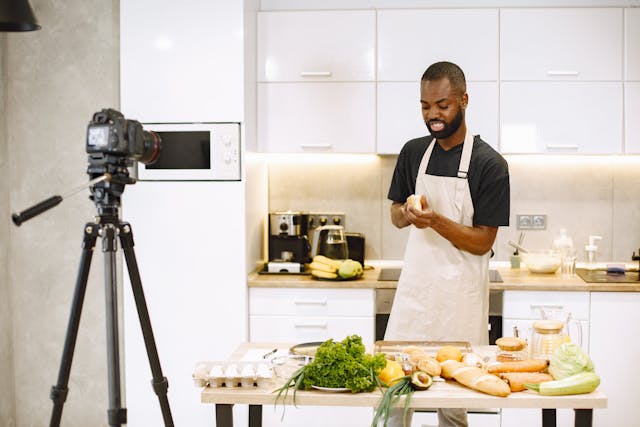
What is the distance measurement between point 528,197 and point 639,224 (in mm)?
600

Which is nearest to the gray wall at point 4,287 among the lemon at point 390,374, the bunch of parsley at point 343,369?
the bunch of parsley at point 343,369

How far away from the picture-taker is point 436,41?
385cm

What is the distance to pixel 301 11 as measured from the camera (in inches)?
153

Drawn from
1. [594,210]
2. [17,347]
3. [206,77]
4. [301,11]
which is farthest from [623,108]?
[17,347]

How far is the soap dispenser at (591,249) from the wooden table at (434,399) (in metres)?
2.20

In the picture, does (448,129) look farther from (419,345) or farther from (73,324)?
(73,324)

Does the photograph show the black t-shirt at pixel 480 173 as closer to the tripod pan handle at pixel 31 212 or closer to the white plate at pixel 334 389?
the white plate at pixel 334 389

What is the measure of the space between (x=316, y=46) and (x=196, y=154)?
2.73ft

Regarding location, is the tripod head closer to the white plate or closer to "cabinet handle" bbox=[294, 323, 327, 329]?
the white plate

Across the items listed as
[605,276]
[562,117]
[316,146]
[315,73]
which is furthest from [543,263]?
[315,73]

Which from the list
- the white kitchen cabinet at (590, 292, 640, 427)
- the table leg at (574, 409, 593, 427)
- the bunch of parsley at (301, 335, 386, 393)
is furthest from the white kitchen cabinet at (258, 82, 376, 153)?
the table leg at (574, 409, 593, 427)

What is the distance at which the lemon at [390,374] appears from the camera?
2.03 metres

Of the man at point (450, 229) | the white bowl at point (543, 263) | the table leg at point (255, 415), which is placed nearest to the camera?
the table leg at point (255, 415)

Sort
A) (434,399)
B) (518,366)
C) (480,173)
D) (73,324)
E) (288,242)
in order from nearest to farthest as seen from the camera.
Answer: (434,399) < (518,366) < (73,324) < (480,173) < (288,242)
